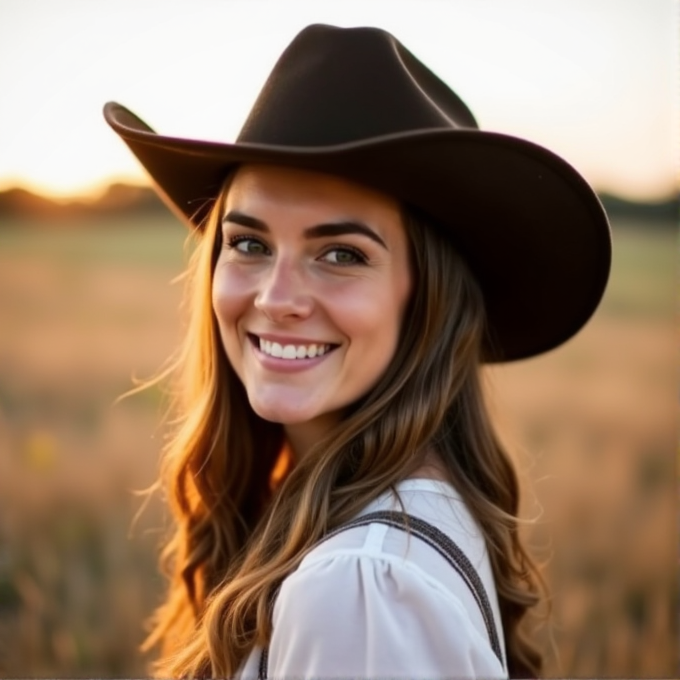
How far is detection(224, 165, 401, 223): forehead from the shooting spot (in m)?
2.05

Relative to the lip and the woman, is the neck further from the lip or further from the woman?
the lip

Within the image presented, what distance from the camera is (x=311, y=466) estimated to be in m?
2.22

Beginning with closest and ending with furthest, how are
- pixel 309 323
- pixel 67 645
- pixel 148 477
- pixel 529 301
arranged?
1. pixel 309 323
2. pixel 529 301
3. pixel 67 645
4. pixel 148 477

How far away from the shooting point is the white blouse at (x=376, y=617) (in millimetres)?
1659

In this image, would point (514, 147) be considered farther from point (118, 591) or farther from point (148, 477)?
point (148, 477)

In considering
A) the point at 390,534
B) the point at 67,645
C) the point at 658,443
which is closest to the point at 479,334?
the point at 390,534

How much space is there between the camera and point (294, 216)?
6.78 ft

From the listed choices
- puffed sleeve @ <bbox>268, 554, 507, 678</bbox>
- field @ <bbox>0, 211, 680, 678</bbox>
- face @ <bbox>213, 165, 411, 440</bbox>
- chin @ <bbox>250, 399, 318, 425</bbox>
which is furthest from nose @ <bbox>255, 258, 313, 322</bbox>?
field @ <bbox>0, 211, 680, 678</bbox>

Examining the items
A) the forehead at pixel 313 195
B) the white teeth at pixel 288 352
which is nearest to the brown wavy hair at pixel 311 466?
the forehead at pixel 313 195

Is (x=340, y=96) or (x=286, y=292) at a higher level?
(x=340, y=96)

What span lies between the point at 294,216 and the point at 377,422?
0.55m

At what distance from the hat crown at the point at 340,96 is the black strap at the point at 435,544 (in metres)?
0.85

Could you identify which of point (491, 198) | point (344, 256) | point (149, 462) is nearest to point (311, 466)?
point (344, 256)

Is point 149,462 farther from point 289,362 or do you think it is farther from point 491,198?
point 491,198
